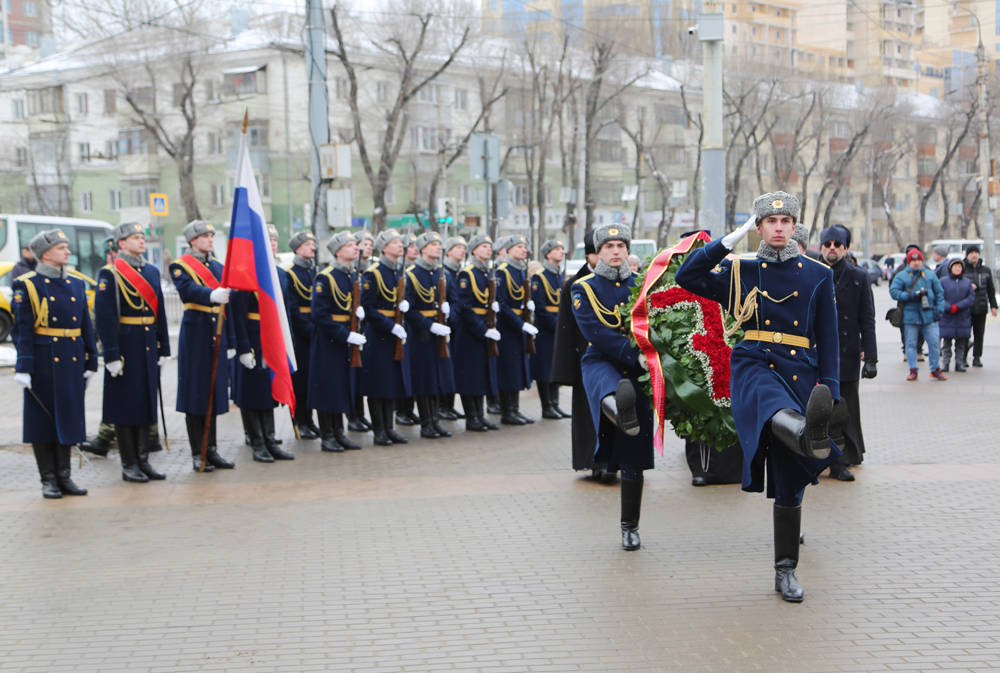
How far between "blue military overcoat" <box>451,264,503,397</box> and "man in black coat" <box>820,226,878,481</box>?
3861 millimetres

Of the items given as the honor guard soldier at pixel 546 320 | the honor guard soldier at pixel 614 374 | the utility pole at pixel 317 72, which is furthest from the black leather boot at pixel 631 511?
the utility pole at pixel 317 72

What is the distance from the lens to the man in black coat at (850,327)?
26.8 ft

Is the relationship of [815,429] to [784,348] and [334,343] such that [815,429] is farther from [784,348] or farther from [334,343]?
[334,343]

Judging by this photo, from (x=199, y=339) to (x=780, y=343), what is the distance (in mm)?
5370

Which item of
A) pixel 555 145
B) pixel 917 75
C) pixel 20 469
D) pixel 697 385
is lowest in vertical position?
pixel 20 469

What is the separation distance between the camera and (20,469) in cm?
917

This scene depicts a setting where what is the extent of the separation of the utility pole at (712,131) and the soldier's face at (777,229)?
29.8 ft

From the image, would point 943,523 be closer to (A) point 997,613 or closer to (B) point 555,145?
(A) point 997,613

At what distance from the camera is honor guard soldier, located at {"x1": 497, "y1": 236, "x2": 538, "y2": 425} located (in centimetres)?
1127

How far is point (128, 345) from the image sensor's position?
860 centimetres

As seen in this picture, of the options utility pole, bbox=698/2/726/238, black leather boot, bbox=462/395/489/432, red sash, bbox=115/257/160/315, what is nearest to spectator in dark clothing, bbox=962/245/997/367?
utility pole, bbox=698/2/726/238

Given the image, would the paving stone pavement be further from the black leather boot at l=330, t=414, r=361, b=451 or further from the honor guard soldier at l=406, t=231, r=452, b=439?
the honor guard soldier at l=406, t=231, r=452, b=439

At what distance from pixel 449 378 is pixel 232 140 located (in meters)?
42.9

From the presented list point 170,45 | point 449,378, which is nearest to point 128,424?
point 449,378
